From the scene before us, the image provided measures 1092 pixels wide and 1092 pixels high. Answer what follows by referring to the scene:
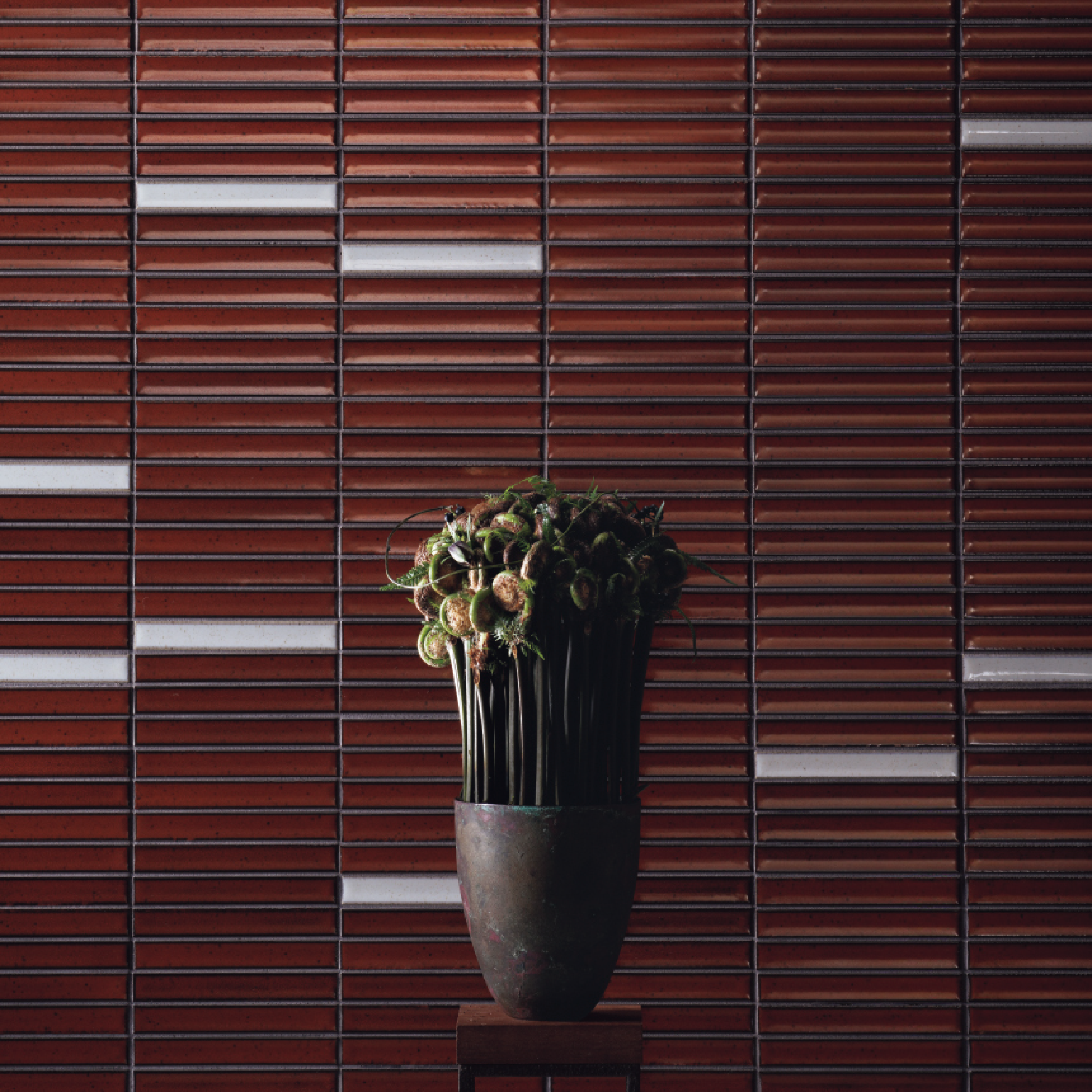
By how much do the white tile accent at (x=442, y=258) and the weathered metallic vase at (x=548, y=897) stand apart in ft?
4.22

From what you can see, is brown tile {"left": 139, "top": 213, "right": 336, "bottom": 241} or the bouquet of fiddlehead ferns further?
brown tile {"left": 139, "top": 213, "right": 336, "bottom": 241}

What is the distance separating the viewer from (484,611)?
1603mm

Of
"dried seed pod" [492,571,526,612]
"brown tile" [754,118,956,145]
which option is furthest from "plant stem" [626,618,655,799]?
"brown tile" [754,118,956,145]

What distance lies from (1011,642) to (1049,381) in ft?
2.02

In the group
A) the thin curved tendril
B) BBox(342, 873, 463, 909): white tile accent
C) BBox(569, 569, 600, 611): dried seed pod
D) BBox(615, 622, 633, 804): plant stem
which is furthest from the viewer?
BBox(342, 873, 463, 909): white tile accent

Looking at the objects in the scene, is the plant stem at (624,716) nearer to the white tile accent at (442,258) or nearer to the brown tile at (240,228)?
the white tile accent at (442,258)

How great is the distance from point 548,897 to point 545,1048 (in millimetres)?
255

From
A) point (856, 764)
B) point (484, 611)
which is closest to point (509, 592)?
point (484, 611)

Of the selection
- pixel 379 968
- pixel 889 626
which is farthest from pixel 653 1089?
pixel 889 626

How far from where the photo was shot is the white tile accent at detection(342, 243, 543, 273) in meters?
2.39

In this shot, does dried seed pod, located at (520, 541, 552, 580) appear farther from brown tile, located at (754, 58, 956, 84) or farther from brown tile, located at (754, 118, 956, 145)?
brown tile, located at (754, 58, 956, 84)

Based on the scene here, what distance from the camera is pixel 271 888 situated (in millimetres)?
2338

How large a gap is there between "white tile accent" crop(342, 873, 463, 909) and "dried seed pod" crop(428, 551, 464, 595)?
93 centimetres

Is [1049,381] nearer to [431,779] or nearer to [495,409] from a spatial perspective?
[495,409]
